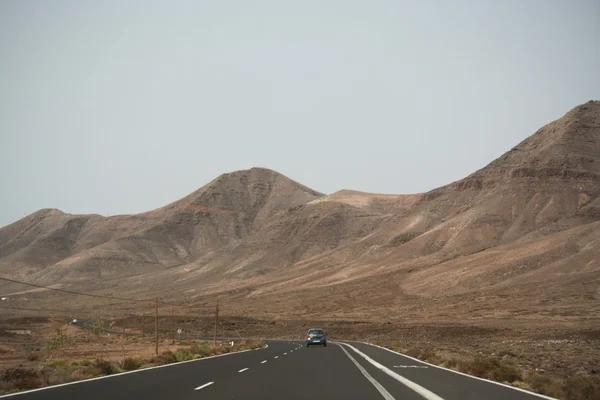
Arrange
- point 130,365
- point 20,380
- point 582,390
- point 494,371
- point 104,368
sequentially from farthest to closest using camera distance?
point 130,365
point 104,368
point 494,371
point 20,380
point 582,390

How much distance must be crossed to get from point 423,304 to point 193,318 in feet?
118

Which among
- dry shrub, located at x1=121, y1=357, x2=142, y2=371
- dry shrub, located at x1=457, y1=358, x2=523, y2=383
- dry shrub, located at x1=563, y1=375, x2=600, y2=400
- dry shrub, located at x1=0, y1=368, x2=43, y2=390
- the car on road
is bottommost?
the car on road

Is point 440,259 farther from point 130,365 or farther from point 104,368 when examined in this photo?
point 104,368

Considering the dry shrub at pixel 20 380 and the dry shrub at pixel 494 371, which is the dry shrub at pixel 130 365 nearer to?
the dry shrub at pixel 20 380

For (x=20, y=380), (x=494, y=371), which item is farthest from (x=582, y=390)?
(x=20, y=380)

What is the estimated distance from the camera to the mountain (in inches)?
4124

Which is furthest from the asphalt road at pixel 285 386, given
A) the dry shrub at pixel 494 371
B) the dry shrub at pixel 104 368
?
the dry shrub at pixel 104 368

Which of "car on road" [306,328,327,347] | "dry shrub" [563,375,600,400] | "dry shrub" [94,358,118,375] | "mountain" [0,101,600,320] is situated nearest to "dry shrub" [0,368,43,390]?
"dry shrub" [94,358,118,375]

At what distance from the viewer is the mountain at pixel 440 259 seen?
10475cm

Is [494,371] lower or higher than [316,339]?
higher

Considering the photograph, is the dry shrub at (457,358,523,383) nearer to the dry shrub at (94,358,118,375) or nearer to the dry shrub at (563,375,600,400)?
the dry shrub at (563,375,600,400)

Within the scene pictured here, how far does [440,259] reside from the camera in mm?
131750

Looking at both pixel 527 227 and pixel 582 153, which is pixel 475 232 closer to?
pixel 527 227

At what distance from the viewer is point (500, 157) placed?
170625 millimetres
